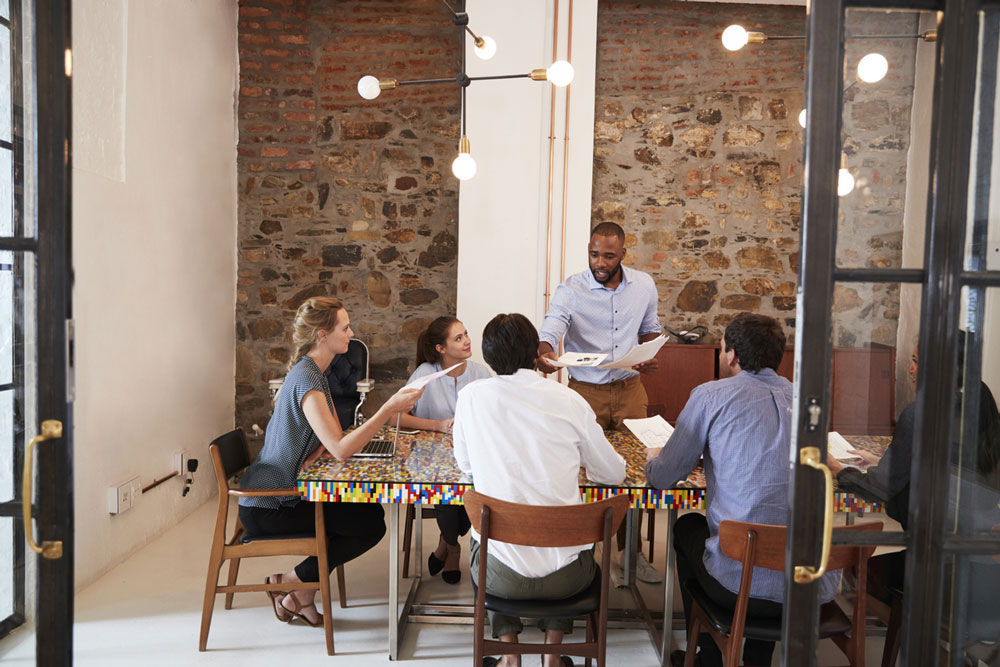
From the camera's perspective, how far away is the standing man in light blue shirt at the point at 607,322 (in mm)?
3814

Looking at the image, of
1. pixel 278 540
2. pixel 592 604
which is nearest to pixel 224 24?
pixel 278 540

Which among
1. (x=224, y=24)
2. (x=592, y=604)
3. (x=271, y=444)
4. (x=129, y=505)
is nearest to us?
(x=592, y=604)

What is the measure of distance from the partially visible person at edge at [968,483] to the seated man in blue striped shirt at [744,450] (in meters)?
0.71

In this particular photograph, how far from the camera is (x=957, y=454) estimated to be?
1.52 meters

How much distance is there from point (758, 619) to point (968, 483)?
0.95 metres

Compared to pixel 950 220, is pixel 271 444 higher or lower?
lower

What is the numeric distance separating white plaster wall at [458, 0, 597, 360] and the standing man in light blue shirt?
999 millimetres

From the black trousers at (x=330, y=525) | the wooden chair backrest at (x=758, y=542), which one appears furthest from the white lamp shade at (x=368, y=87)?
the wooden chair backrest at (x=758, y=542)

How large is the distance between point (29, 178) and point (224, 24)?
4.00 m

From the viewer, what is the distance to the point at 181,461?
448 cm

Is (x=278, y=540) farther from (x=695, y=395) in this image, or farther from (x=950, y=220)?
(x=950, y=220)

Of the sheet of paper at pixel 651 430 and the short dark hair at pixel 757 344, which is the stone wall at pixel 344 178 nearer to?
the sheet of paper at pixel 651 430

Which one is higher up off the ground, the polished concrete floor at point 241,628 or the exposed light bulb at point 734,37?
the exposed light bulb at point 734,37

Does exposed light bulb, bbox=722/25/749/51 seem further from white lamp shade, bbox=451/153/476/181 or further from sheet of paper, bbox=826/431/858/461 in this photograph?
sheet of paper, bbox=826/431/858/461
